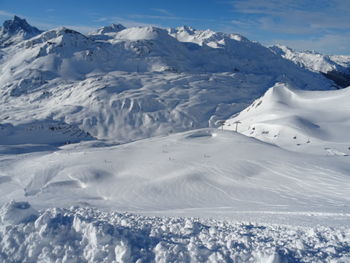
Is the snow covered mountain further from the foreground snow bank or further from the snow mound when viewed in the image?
the foreground snow bank

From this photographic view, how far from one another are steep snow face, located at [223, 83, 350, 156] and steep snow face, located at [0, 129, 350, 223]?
8815 millimetres

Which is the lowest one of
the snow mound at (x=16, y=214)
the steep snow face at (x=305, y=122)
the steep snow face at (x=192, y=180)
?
the steep snow face at (x=192, y=180)

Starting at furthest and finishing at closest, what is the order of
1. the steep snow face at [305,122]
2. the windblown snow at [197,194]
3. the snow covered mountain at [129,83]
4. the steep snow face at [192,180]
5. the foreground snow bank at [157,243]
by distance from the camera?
the snow covered mountain at [129,83] → the steep snow face at [305,122] → the steep snow face at [192,180] → the windblown snow at [197,194] → the foreground snow bank at [157,243]

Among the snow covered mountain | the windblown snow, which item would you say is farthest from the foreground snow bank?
the snow covered mountain

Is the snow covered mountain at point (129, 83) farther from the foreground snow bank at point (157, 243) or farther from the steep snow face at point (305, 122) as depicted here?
the foreground snow bank at point (157, 243)

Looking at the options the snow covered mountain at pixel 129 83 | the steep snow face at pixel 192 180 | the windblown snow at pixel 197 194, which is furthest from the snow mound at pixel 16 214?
the snow covered mountain at pixel 129 83

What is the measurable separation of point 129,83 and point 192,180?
361 ft

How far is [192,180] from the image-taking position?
65.2 feet

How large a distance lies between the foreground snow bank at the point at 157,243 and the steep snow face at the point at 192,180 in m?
2.53

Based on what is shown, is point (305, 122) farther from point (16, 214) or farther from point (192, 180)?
point (16, 214)

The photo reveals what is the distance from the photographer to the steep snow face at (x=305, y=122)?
33162 millimetres

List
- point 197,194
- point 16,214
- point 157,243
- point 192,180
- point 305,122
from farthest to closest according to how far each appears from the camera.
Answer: point 305,122, point 192,180, point 197,194, point 16,214, point 157,243

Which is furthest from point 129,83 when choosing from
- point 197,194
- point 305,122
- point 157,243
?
point 157,243

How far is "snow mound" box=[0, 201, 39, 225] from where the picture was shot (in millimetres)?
8859
